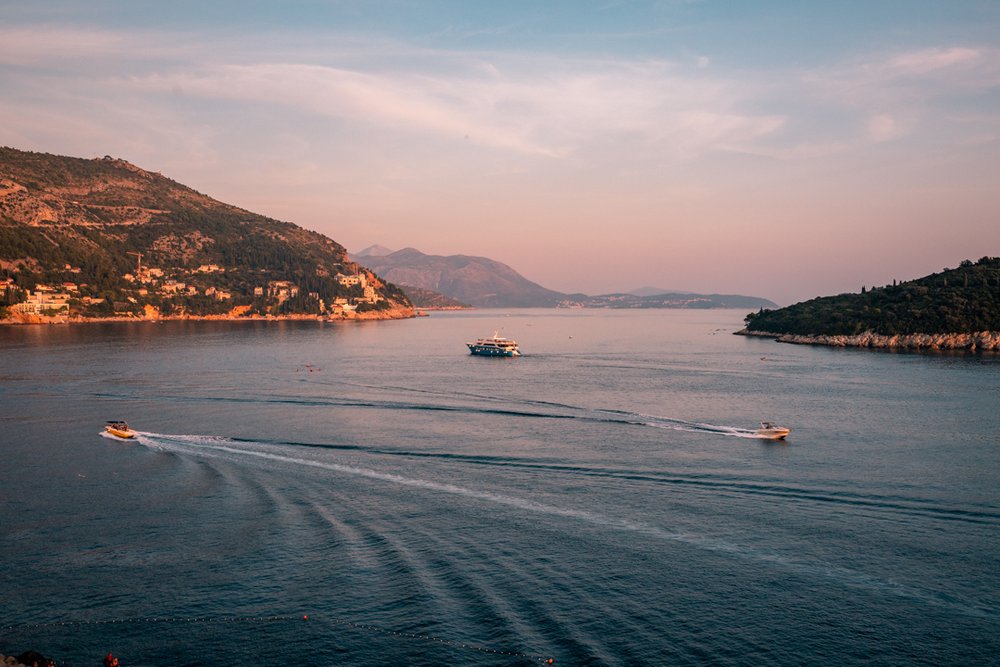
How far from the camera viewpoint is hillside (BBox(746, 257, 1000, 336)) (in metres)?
134

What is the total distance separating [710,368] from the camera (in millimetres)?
106250

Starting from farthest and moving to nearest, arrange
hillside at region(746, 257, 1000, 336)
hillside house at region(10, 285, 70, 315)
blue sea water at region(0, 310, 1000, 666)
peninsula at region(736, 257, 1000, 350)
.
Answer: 1. hillside house at region(10, 285, 70, 315)
2. hillside at region(746, 257, 1000, 336)
3. peninsula at region(736, 257, 1000, 350)
4. blue sea water at region(0, 310, 1000, 666)

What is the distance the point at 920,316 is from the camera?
141 metres

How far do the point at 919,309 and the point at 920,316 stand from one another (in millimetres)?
2374

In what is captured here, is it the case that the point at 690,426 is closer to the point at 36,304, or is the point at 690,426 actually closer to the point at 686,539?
the point at 686,539

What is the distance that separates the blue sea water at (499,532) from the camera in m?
22.2

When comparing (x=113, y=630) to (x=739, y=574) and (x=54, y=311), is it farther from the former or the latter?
(x=54, y=311)

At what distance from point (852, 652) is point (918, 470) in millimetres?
25717

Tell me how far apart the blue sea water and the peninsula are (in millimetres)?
78670

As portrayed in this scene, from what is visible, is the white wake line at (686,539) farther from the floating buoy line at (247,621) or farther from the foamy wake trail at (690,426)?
the foamy wake trail at (690,426)

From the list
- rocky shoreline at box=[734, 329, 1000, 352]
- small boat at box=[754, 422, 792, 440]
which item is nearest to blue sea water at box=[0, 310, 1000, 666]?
small boat at box=[754, 422, 792, 440]

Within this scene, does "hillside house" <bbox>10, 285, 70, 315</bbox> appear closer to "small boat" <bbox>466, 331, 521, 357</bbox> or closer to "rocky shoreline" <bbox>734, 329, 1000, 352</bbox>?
"small boat" <bbox>466, 331, 521, 357</bbox>

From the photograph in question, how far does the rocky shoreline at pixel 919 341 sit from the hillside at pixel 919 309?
949 millimetres

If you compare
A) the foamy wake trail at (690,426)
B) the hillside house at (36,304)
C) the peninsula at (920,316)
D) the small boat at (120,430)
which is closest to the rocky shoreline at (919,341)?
the peninsula at (920,316)
